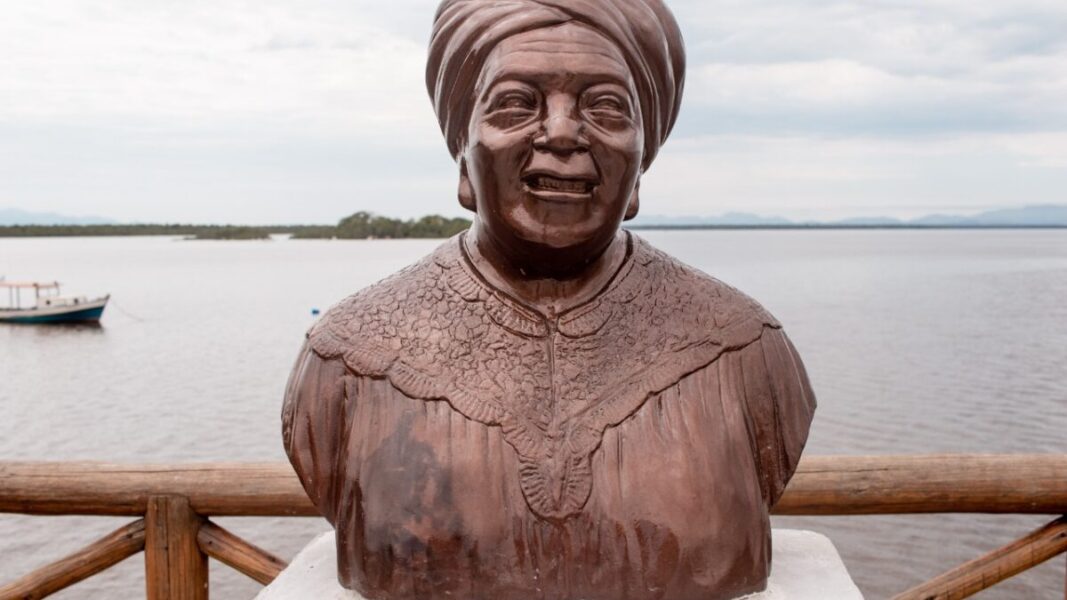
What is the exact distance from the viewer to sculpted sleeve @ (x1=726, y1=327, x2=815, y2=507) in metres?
2.00

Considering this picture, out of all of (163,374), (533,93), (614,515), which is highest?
(533,93)

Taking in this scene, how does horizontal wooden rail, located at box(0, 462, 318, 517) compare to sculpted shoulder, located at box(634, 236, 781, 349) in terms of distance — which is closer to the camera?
sculpted shoulder, located at box(634, 236, 781, 349)

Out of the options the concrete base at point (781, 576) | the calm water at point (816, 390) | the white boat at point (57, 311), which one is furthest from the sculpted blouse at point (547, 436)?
the white boat at point (57, 311)

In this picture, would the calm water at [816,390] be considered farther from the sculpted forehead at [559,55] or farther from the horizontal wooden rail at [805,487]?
the sculpted forehead at [559,55]

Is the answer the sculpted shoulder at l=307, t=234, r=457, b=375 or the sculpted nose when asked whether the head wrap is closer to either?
the sculpted nose

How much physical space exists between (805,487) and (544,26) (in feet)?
6.03

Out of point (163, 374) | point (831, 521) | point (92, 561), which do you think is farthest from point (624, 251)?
point (163, 374)

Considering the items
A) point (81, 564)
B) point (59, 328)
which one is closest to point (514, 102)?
point (81, 564)

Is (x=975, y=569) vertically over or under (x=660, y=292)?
under

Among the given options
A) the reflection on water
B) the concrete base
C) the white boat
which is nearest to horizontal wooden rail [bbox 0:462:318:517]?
the concrete base

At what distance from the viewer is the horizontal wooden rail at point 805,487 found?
2.97 meters

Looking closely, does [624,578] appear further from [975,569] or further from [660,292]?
[975,569]

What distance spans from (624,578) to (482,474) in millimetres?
350

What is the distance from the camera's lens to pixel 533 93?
71.2 inches
